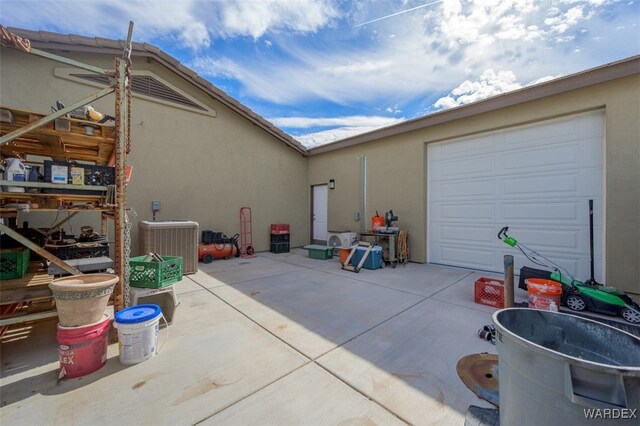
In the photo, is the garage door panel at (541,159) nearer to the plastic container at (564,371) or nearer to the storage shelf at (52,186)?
the plastic container at (564,371)

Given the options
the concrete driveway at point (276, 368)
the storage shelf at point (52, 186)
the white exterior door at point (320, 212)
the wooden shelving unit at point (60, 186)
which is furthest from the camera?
the white exterior door at point (320, 212)

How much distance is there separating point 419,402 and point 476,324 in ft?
5.08

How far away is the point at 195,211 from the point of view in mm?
6496

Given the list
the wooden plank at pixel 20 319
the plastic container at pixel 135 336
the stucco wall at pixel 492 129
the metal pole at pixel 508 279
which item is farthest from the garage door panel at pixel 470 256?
the wooden plank at pixel 20 319

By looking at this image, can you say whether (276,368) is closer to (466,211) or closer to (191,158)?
(466,211)

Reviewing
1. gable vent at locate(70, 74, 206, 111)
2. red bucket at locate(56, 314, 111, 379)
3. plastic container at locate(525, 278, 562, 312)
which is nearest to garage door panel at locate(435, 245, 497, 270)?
plastic container at locate(525, 278, 562, 312)

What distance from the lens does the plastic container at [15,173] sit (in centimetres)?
212

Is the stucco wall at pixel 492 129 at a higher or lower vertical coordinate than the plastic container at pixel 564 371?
higher

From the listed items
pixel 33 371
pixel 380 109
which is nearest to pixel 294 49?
pixel 380 109

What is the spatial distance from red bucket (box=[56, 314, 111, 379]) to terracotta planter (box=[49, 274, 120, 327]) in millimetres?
58

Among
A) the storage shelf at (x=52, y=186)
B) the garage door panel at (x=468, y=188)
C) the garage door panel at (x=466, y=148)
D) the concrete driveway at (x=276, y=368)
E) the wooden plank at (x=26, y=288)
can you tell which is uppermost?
the garage door panel at (x=466, y=148)

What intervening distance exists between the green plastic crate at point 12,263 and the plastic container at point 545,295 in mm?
5640

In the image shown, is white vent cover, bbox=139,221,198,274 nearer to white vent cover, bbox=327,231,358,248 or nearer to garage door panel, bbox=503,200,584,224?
white vent cover, bbox=327,231,358,248

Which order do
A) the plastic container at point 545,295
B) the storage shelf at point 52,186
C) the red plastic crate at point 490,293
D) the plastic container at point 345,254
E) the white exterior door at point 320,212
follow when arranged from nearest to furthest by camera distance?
1. the storage shelf at point 52,186
2. the plastic container at point 545,295
3. the red plastic crate at point 490,293
4. the plastic container at point 345,254
5. the white exterior door at point 320,212
